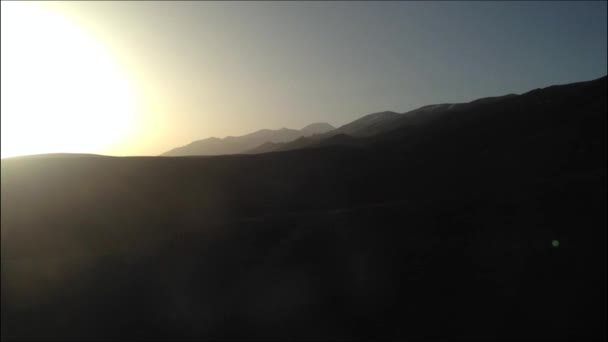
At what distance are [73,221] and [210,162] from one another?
16.8 m

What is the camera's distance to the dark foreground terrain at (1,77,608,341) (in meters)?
15.0

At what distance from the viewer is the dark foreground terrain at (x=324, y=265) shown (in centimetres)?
1499

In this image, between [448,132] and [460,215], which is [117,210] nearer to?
[460,215]

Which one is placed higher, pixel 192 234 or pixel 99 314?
pixel 192 234

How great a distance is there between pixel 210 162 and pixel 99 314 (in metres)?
27.2

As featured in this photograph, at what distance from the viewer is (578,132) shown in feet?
123

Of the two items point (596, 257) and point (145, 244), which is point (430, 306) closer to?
point (596, 257)

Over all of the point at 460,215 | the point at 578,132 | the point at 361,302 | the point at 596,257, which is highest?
the point at 578,132

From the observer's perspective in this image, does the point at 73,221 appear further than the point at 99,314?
Yes

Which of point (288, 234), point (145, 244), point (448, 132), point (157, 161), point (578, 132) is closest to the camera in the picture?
point (288, 234)

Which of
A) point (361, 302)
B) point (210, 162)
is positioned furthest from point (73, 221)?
point (361, 302)

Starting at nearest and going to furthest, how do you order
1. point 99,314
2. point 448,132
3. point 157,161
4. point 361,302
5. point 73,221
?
point 361,302, point 99,314, point 73,221, point 157,161, point 448,132

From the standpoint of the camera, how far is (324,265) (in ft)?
62.5

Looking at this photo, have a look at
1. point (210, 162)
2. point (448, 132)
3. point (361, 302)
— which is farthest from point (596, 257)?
point (448, 132)
